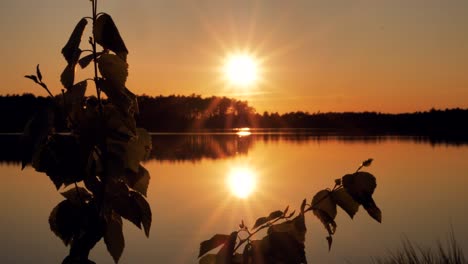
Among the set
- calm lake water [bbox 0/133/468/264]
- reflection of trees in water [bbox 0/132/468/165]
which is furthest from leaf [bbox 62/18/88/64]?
reflection of trees in water [bbox 0/132/468/165]

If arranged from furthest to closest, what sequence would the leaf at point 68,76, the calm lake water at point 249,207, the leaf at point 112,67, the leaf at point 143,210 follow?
the calm lake water at point 249,207
the leaf at point 143,210
the leaf at point 112,67
the leaf at point 68,76

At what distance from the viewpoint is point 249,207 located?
31.0 metres

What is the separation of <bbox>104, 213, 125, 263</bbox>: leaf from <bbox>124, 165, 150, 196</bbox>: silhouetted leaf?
0.11m

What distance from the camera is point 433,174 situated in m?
44.5

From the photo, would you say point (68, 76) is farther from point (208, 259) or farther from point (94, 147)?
point (208, 259)

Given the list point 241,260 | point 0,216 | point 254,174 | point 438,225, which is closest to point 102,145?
point 241,260

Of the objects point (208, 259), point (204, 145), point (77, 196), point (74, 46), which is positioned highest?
point (74, 46)

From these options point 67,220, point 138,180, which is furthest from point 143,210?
point 67,220

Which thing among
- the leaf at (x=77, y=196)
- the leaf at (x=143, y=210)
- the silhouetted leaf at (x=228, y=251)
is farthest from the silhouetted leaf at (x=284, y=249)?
the leaf at (x=77, y=196)

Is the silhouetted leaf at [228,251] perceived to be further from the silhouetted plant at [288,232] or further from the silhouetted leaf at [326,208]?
the silhouetted leaf at [326,208]

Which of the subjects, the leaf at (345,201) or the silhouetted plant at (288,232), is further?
the leaf at (345,201)

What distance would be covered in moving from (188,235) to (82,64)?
69.6ft

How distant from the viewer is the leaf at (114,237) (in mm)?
1633

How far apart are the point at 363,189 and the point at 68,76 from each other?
892mm
